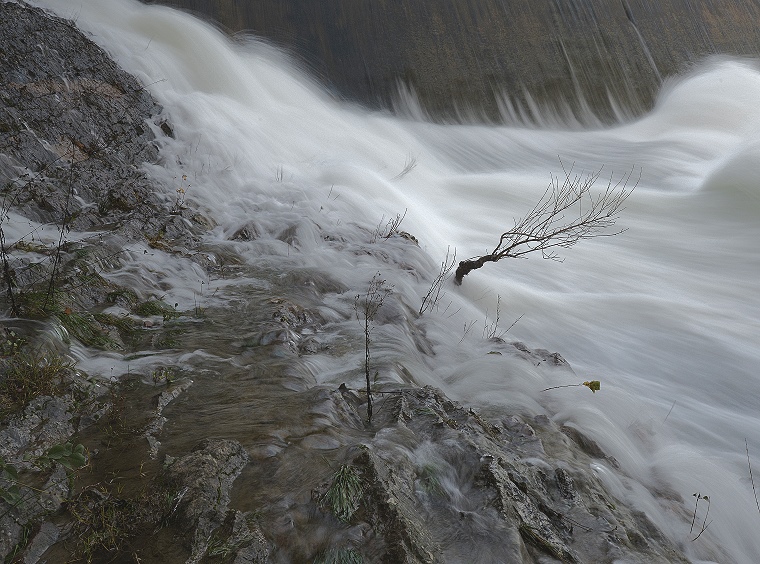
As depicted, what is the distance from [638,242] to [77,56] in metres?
6.79

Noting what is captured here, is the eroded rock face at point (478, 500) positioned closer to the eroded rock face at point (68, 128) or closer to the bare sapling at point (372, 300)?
the bare sapling at point (372, 300)

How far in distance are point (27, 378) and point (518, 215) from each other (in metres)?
6.96

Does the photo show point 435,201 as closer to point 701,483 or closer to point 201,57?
point 201,57

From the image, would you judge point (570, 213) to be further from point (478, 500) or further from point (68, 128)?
point (478, 500)

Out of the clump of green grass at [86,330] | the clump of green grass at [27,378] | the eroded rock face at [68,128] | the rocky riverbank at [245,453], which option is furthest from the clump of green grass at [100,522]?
the eroded rock face at [68,128]

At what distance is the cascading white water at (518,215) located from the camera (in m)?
3.93

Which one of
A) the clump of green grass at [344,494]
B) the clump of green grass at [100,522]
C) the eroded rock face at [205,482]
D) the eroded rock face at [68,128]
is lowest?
the eroded rock face at [68,128]

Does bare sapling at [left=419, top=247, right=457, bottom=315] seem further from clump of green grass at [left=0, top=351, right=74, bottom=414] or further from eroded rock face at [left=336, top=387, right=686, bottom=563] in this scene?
clump of green grass at [left=0, top=351, right=74, bottom=414]

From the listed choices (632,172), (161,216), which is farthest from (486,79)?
(161,216)

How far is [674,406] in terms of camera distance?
458cm

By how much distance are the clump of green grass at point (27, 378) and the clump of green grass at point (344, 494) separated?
1261 mm

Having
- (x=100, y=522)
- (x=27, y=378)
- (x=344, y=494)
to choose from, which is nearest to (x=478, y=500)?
(x=344, y=494)

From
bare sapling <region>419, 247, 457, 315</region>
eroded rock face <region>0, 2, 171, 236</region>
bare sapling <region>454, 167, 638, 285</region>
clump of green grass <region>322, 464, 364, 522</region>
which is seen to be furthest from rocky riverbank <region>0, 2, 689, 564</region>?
bare sapling <region>454, 167, 638, 285</region>

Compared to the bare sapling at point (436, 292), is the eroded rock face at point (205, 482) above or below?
above
